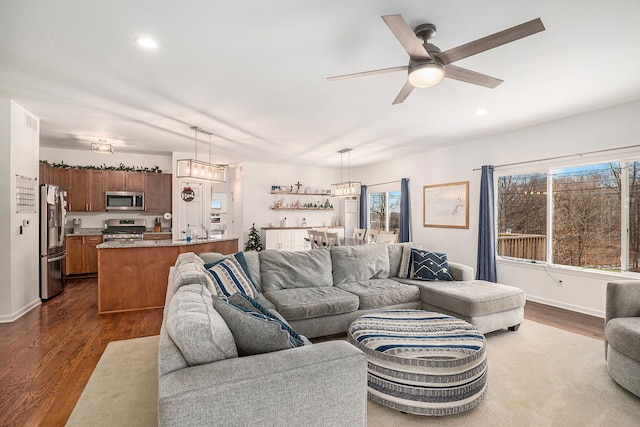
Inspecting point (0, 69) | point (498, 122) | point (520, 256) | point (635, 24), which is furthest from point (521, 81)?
point (0, 69)

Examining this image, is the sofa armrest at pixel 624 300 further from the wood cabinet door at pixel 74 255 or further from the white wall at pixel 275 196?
the wood cabinet door at pixel 74 255

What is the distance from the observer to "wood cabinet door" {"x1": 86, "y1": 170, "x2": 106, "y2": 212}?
257 inches

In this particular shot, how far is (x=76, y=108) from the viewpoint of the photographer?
4059 mm

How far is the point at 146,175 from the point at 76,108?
2.97 metres

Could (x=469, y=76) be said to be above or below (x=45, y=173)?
above

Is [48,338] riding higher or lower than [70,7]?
lower

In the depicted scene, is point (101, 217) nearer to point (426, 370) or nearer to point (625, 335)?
point (426, 370)

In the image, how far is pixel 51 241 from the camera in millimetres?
4668

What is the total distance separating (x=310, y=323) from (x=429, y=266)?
1.75m

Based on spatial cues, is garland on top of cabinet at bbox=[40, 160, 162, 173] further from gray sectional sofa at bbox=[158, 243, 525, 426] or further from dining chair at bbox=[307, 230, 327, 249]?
gray sectional sofa at bbox=[158, 243, 525, 426]

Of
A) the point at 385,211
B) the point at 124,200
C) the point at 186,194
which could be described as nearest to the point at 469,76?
the point at 385,211

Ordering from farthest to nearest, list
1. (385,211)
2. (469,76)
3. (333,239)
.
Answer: (385,211), (333,239), (469,76)

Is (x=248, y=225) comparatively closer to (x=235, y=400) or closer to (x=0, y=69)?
(x=0, y=69)

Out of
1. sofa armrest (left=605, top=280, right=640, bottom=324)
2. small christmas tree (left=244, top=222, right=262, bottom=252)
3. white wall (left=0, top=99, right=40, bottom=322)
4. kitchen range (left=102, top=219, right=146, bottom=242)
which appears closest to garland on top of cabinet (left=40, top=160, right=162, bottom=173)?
kitchen range (left=102, top=219, right=146, bottom=242)
